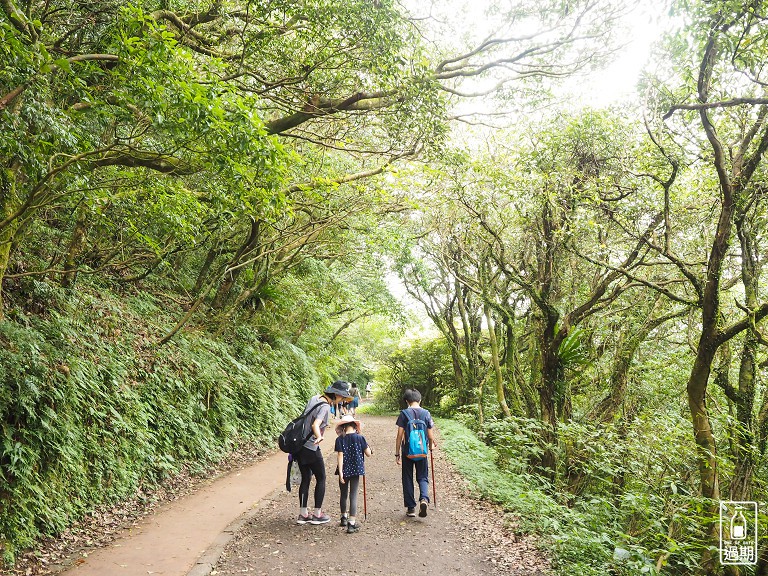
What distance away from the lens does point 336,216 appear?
1136 cm

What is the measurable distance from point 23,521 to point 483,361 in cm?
1864

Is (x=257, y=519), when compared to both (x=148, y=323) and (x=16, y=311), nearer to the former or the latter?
(x=16, y=311)

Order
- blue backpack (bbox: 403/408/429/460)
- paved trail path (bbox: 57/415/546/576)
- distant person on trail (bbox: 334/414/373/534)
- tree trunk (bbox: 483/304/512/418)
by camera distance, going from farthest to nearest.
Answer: tree trunk (bbox: 483/304/512/418), blue backpack (bbox: 403/408/429/460), distant person on trail (bbox: 334/414/373/534), paved trail path (bbox: 57/415/546/576)

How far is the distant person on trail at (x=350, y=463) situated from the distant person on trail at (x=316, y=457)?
0.78ft

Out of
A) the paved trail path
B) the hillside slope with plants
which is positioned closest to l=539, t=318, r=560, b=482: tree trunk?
the hillside slope with plants

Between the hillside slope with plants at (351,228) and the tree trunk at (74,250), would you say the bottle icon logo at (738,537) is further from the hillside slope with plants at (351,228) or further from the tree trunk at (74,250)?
the tree trunk at (74,250)

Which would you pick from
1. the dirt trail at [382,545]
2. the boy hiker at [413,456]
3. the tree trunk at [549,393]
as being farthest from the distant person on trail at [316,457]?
the tree trunk at [549,393]

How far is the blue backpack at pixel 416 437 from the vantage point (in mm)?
6492

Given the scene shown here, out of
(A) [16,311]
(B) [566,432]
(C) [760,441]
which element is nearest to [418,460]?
(B) [566,432]

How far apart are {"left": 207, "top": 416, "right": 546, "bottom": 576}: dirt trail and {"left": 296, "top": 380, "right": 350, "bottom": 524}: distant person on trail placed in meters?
0.18

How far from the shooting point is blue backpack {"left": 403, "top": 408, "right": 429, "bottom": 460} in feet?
21.3

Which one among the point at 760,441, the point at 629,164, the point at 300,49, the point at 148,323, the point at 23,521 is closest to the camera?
the point at 23,521

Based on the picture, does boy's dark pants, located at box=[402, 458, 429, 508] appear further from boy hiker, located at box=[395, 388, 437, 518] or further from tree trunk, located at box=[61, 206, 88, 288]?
tree trunk, located at box=[61, 206, 88, 288]

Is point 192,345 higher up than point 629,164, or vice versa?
point 629,164
